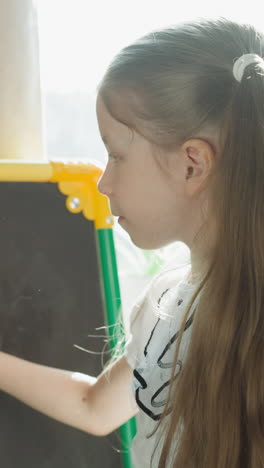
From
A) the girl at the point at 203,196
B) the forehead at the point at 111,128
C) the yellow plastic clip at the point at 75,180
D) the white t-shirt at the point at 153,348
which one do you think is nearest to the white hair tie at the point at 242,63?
the girl at the point at 203,196

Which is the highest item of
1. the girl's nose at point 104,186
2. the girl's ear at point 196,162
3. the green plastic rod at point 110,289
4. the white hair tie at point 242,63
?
the white hair tie at point 242,63

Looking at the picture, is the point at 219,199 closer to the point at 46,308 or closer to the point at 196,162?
the point at 196,162

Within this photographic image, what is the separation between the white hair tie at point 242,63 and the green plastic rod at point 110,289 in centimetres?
38

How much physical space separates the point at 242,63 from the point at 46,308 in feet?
1.44

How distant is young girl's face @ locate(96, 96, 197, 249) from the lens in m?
0.72

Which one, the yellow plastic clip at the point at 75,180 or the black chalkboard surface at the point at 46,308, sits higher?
the yellow plastic clip at the point at 75,180

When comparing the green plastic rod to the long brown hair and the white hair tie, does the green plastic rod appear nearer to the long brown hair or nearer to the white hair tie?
the long brown hair

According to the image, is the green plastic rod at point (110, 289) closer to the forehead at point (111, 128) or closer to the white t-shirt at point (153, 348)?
the white t-shirt at point (153, 348)

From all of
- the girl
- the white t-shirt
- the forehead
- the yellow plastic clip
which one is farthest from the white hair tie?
the yellow plastic clip

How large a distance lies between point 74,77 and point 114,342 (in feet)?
2.32

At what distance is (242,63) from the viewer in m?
0.67

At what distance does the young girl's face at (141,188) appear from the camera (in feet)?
2.35

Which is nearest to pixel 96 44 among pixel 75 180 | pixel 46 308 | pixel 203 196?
pixel 75 180

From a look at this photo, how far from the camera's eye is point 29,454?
92 centimetres
